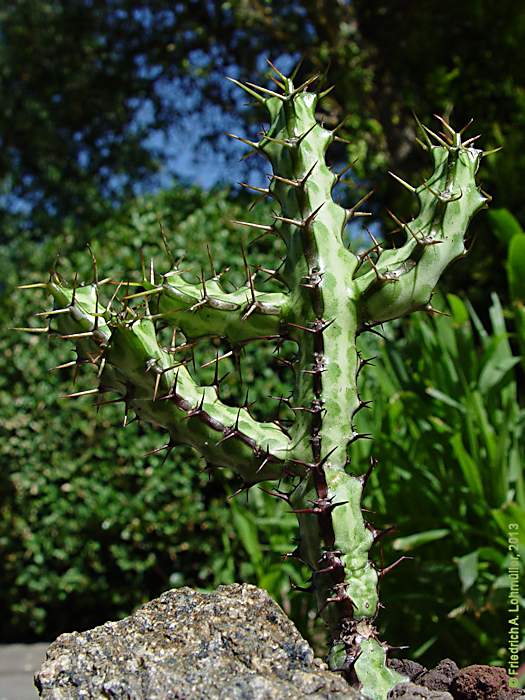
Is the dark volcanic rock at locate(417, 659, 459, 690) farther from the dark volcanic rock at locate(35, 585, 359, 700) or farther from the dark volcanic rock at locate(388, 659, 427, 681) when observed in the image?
the dark volcanic rock at locate(35, 585, 359, 700)

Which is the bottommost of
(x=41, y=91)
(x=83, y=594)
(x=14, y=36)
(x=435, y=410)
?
(x=83, y=594)

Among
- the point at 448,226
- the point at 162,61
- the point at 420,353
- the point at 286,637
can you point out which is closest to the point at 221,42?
the point at 162,61

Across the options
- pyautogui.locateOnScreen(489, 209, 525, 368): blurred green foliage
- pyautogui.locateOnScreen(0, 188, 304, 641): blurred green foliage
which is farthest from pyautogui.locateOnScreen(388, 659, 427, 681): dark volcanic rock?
pyautogui.locateOnScreen(0, 188, 304, 641): blurred green foliage

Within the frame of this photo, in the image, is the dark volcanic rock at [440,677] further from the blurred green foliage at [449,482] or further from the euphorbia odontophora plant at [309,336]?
the blurred green foliage at [449,482]

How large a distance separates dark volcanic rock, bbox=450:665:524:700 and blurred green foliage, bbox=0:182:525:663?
1.26 metres

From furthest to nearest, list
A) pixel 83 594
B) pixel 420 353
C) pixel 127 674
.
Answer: pixel 83 594, pixel 420 353, pixel 127 674

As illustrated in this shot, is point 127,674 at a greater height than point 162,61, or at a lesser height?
lesser

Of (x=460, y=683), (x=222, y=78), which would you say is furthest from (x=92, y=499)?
(x=222, y=78)

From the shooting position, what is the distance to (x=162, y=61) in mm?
8438

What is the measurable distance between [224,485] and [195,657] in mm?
2910

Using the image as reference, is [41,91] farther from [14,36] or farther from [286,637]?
[286,637]

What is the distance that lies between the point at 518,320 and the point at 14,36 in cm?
754

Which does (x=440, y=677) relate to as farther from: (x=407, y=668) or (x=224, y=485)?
(x=224, y=485)

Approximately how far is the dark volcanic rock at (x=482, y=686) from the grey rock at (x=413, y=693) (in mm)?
150
